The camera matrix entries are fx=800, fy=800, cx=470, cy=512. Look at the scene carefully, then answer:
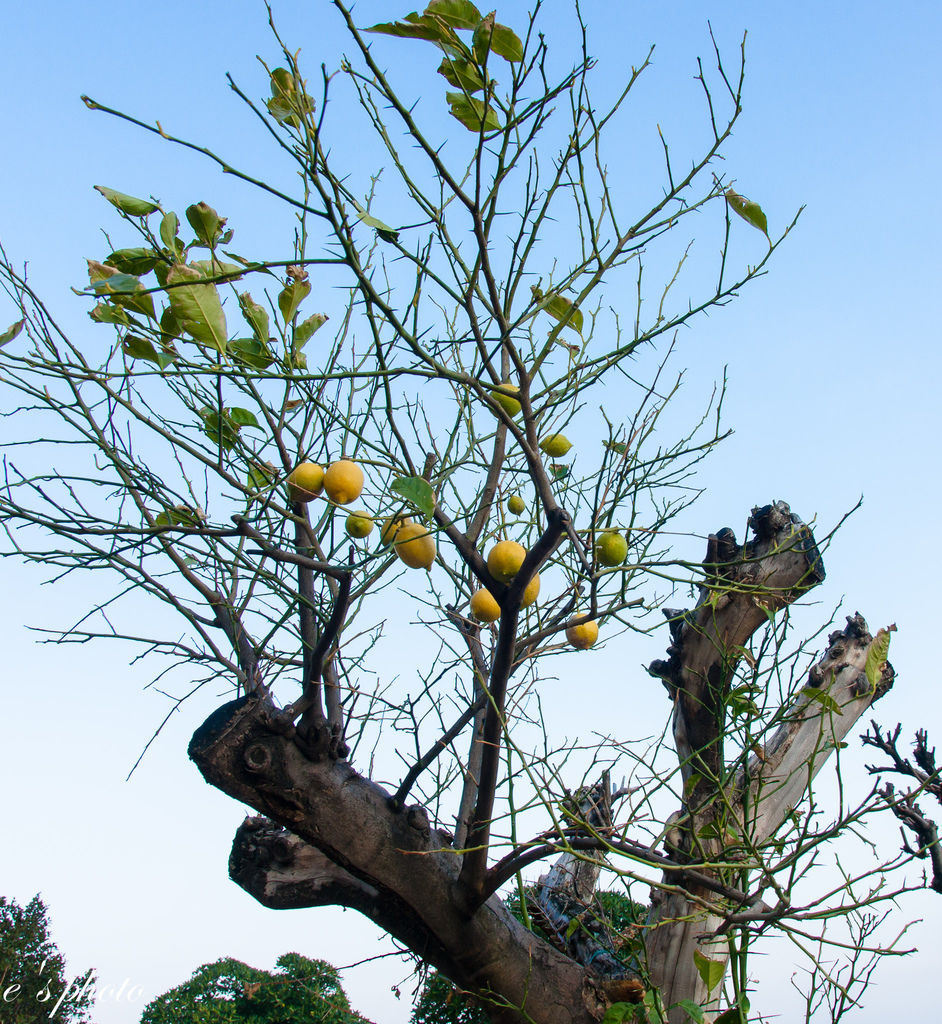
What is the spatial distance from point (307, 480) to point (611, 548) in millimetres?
621

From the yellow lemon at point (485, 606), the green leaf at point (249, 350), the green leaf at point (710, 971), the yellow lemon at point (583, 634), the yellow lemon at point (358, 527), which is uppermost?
the green leaf at point (249, 350)

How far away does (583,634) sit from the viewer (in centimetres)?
198

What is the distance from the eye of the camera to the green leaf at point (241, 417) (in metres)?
1.90

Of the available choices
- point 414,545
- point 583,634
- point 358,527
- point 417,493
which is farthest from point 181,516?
point 583,634

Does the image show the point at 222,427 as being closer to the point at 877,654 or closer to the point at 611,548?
the point at 611,548

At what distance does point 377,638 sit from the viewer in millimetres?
2668

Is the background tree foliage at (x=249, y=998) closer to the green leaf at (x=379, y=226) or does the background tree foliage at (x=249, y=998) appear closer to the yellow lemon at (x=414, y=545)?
the yellow lemon at (x=414, y=545)

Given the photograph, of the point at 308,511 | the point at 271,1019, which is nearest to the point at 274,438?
the point at 308,511

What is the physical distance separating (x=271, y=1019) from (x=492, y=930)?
2564 millimetres

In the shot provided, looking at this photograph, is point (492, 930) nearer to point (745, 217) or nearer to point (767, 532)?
point (767, 532)

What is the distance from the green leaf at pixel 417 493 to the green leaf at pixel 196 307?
401 millimetres

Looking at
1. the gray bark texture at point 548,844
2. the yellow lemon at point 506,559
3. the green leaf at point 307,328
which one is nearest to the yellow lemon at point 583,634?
the gray bark texture at point 548,844

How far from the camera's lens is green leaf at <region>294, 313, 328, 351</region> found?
1646mm

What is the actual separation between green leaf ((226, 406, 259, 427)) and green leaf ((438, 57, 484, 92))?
0.90m
